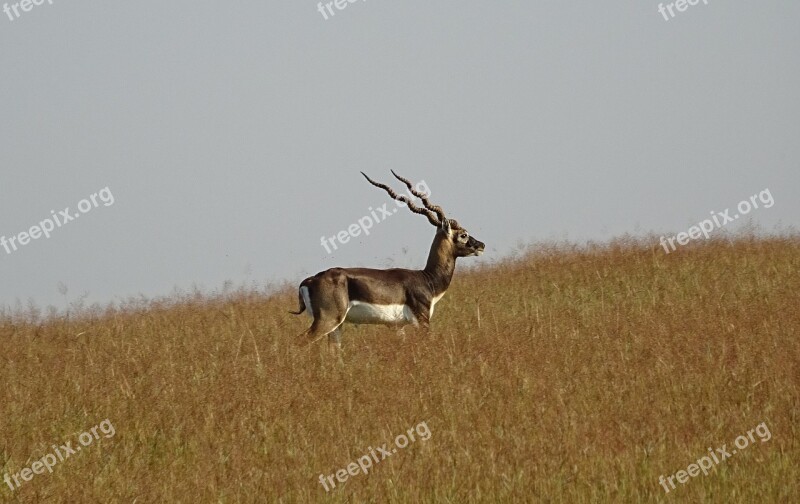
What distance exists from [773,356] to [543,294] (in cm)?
495

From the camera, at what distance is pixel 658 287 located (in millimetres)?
13695

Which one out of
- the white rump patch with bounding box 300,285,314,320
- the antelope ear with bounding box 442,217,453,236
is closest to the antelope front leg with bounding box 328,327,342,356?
the white rump patch with bounding box 300,285,314,320

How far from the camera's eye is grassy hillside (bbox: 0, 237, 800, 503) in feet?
21.2

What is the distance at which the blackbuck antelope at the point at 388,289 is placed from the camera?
11.3m

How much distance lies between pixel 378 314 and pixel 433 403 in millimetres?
3440

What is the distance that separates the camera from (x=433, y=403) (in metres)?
8.26

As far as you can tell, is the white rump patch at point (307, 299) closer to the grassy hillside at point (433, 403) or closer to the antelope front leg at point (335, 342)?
the antelope front leg at point (335, 342)

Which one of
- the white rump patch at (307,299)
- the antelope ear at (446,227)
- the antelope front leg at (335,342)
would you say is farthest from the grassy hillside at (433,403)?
the antelope ear at (446,227)

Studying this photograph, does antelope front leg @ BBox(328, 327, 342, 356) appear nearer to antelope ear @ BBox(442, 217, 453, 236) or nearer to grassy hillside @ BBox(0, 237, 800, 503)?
grassy hillside @ BBox(0, 237, 800, 503)

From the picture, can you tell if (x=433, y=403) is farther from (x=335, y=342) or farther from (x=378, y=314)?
(x=378, y=314)

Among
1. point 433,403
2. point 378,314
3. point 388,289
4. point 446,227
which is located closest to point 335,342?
point 378,314

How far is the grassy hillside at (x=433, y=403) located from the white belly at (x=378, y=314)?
20cm

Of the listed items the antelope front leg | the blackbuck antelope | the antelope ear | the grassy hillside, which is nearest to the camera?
the grassy hillside

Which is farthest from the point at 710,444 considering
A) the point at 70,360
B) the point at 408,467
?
the point at 70,360
